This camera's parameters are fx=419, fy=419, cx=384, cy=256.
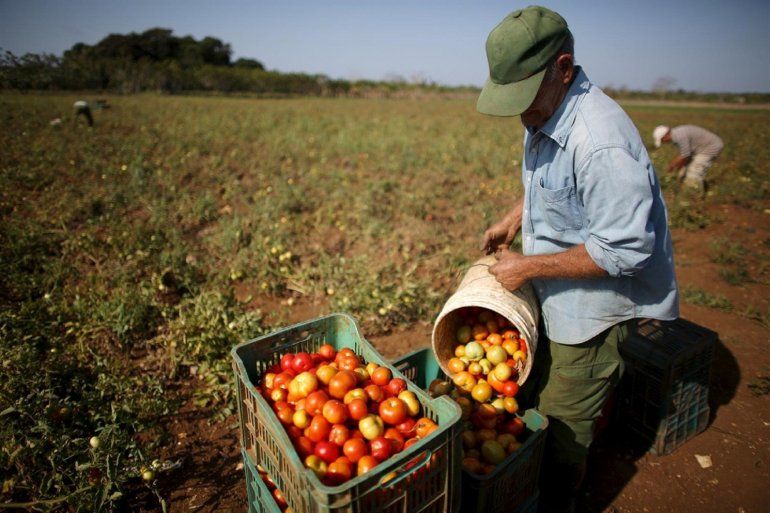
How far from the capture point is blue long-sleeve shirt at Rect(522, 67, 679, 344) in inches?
68.6

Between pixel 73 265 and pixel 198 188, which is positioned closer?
pixel 73 265

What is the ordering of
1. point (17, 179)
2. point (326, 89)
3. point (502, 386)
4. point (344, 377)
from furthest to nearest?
point (326, 89), point (17, 179), point (502, 386), point (344, 377)

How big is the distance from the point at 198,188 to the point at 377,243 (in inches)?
157

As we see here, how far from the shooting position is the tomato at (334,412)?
71.2 inches

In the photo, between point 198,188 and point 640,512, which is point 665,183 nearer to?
point 640,512

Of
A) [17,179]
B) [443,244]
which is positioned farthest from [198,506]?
[17,179]

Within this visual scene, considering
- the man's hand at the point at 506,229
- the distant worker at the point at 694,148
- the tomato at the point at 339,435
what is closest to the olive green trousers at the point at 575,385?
the man's hand at the point at 506,229

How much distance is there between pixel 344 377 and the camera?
6.40ft

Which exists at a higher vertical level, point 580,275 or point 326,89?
point 326,89

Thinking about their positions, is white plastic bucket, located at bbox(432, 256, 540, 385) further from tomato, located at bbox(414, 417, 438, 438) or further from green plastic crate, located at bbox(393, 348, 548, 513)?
tomato, located at bbox(414, 417, 438, 438)

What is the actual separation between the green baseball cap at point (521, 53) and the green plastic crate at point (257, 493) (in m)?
1.98

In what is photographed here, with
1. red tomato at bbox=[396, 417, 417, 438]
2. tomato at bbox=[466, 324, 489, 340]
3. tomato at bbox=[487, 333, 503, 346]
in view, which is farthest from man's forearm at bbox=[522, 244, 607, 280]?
red tomato at bbox=[396, 417, 417, 438]

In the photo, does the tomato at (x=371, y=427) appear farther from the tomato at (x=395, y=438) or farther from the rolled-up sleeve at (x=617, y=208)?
the rolled-up sleeve at (x=617, y=208)

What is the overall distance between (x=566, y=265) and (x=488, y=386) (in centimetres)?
93
